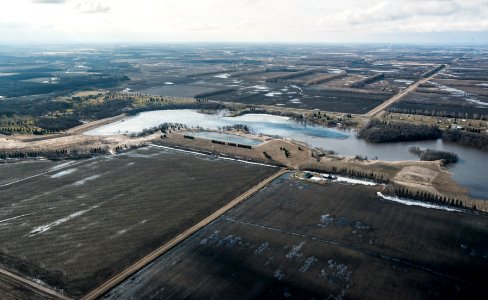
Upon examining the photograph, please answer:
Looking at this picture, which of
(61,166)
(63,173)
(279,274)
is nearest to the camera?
(279,274)

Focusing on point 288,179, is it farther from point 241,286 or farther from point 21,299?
point 21,299

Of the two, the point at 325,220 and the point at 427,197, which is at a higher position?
the point at 427,197

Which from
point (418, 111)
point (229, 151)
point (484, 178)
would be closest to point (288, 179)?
point (229, 151)

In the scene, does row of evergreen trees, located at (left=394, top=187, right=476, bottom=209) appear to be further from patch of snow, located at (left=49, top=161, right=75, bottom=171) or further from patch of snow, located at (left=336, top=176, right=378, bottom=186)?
patch of snow, located at (left=49, top=161, right=75, bottom=171)

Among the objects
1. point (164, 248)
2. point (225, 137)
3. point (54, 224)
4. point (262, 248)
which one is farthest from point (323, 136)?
point (54, 224)

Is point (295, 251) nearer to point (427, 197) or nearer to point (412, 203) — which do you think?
point (412, 203)

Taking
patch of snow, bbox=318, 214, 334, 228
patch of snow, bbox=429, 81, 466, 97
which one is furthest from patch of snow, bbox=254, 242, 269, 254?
patch of snow, bbox=429, 81, 466, 97

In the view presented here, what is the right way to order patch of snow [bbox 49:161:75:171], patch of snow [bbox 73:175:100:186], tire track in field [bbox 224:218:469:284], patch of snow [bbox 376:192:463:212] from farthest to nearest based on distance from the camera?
patch of snow [bbox 49:161:75:171] → patch of snow [bbox 73:175:100:186] → patch of snow [bbox 376:192:463:212] → tire track in field [bbox 224:218:469:284]
